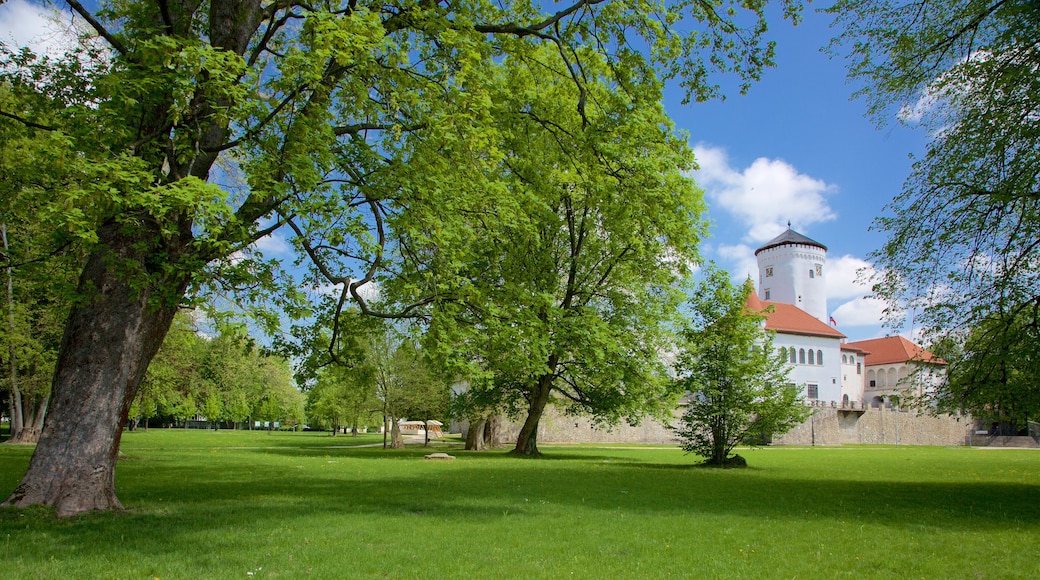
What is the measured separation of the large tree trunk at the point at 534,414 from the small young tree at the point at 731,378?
6.25 m

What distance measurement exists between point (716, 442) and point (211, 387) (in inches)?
1568

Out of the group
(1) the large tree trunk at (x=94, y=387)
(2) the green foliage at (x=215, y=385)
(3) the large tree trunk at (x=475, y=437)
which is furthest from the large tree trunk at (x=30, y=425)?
(1) the large tree trunk at (x=94, y=387)

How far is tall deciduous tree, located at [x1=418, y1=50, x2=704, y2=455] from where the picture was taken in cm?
1112

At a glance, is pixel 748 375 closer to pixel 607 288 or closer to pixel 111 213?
pixel 607 288

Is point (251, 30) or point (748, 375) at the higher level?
point (251, 30)

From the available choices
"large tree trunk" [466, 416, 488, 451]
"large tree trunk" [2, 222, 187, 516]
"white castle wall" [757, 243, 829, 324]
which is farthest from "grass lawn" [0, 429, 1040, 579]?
"white castle wall" [757, 243, 829, 324]

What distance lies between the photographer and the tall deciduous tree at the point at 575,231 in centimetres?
1112

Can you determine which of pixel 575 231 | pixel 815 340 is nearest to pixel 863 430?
pixel 815 340

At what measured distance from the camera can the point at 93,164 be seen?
6.70 metres

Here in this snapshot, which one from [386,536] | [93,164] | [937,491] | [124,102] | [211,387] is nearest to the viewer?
[93,164]

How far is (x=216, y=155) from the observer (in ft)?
31.9

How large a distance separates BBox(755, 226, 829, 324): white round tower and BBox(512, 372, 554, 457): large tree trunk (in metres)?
66.6

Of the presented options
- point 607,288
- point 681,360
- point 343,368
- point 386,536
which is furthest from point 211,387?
point 386,536

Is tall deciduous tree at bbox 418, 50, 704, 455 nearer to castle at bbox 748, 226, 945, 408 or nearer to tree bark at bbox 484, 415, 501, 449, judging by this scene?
tree bark at bbox 484, 415, 501, 449
